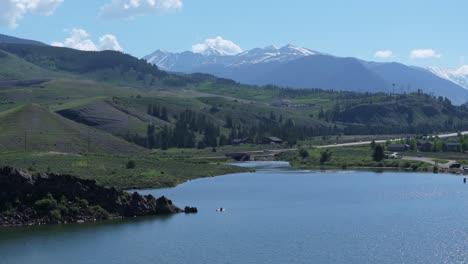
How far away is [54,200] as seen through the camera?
81938 millimetres

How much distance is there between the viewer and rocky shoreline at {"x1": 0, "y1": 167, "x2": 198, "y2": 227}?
8081cm

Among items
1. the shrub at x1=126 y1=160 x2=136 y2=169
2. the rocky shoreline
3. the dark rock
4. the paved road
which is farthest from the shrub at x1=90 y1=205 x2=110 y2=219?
the paved road

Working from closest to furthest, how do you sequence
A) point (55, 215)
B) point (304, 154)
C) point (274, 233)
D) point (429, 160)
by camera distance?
1. point (274, 233)
2. point (55, 215)
3. point (429, 160)
4. point (304, 154)

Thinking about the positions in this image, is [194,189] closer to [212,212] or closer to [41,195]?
[212,212]

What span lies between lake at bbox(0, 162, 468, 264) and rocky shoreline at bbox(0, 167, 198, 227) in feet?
6.77

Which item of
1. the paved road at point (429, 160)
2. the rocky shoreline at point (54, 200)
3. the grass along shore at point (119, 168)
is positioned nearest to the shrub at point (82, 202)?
the rocky shoreline at point (54, 200)

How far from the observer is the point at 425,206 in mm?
95750

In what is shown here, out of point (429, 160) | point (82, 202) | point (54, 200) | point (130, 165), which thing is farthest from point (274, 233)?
point (429, 160)

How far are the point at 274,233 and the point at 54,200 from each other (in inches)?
957

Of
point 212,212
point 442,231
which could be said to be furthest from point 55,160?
point 442,231

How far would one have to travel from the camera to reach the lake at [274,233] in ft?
216

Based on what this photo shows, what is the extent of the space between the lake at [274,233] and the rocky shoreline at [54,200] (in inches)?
81.2

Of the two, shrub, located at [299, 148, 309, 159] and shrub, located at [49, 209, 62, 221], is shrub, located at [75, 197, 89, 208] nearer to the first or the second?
shrub, located at [49, 209, 62, 221]

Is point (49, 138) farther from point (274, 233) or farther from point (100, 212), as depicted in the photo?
point (274, 233)
